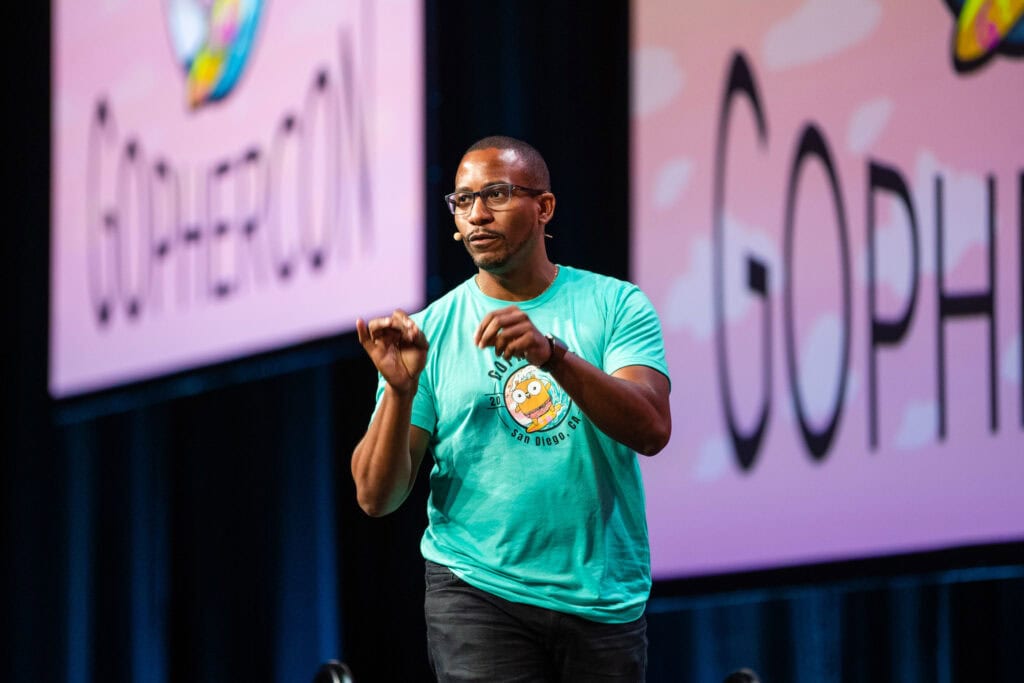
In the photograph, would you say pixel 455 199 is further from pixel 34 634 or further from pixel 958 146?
pixel 34 634

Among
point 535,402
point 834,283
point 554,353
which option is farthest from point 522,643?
point 834,283

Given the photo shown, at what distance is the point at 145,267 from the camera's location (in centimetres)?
440

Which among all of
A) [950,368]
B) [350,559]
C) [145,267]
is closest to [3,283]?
[145,267]

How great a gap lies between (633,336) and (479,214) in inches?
12.2

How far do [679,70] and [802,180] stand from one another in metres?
0.40

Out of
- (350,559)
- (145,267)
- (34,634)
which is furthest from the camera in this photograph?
(34,634)

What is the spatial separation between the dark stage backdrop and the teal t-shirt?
1.08 meters

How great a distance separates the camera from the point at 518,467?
2.07 m

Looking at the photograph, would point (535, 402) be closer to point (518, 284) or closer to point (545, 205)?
point (518, 284)

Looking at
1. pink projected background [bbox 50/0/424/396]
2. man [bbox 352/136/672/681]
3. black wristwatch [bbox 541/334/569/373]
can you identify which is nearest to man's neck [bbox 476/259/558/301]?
man [bbox 352/136/672/681]

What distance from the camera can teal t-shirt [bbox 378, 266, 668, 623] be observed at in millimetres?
2061

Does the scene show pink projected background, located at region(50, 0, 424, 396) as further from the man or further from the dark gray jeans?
the dark gray jeans

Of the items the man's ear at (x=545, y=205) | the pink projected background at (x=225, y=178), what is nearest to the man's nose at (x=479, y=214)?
the man's ear at (x=545, y=205)

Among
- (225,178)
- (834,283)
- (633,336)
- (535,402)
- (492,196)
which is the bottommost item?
(535,402)
